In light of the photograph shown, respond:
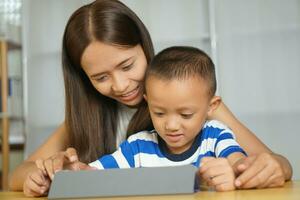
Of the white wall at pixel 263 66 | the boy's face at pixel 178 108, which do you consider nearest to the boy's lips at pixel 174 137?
the boy's face at pixel 178 108

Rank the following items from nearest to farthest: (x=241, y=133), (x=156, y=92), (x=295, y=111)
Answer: (x=156, y=92)
(x=241, y=133)
(x=295, y=111)

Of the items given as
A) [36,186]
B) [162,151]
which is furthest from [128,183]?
[162,151]

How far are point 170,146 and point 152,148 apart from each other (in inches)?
1.9

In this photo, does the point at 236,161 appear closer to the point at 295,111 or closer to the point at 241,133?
the point at 241,133

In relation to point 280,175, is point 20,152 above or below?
below

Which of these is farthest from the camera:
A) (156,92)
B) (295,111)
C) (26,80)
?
(26,80)

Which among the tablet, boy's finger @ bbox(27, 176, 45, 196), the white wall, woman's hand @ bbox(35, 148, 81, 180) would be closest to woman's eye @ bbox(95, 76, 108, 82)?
woman's hand @ bbox(35, 148, 81, 180)

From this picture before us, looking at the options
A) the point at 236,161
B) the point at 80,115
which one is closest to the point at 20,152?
the point at 80,115

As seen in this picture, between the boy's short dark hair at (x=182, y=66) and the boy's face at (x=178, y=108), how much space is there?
1 cm

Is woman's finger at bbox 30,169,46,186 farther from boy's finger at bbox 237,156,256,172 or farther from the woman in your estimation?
boy's finger at bbox 237,156,256,172

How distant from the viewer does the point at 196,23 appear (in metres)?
3.12

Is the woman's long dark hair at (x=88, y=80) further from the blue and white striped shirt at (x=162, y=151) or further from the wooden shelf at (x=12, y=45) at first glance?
the wooden shelf at (x=12, y=45)

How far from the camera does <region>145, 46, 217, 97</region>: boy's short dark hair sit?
40.0 inches

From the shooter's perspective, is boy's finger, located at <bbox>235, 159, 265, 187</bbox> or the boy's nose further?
the boy's nose
